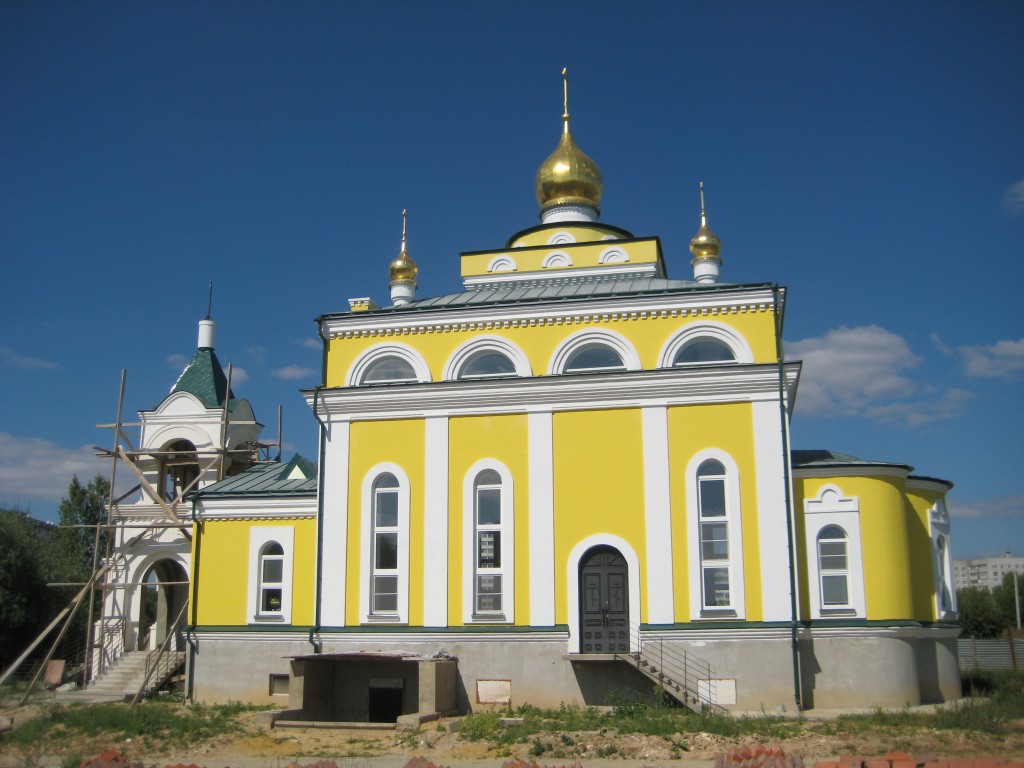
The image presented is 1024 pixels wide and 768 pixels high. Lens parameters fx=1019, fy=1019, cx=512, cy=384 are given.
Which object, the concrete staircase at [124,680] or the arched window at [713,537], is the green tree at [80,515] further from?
the arched window at [713,537]

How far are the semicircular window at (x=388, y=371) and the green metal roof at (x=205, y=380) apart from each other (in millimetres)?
6694

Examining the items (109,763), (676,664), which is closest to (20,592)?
(676,664)

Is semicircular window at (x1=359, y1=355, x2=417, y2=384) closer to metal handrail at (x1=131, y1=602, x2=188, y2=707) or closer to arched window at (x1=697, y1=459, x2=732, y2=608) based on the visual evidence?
arched window at (x1=697, y1=459, x2=732, y2=608)

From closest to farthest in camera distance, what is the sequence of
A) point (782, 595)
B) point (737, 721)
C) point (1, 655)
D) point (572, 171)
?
point (737, 721), point (782, 595), point (572, 171), point (1, 655)

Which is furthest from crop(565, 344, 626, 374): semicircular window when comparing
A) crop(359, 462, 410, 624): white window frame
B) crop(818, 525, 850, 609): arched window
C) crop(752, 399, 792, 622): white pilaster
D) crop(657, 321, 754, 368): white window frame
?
crop(818, 525, 850, 609): arched window

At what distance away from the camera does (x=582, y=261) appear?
24.3 metres

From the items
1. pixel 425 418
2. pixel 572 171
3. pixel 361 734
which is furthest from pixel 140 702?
pixel 572 171

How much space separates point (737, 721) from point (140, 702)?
472 inches

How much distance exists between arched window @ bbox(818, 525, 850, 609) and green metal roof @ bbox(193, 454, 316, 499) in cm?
993

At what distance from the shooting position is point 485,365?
2039 cm

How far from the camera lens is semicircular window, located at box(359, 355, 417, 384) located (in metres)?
20.8

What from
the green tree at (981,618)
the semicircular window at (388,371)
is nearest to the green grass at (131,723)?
the semicircular window at (388,371)

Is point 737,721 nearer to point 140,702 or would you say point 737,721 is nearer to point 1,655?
point 140,702

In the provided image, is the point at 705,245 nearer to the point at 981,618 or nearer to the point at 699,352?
the point at 699,352
